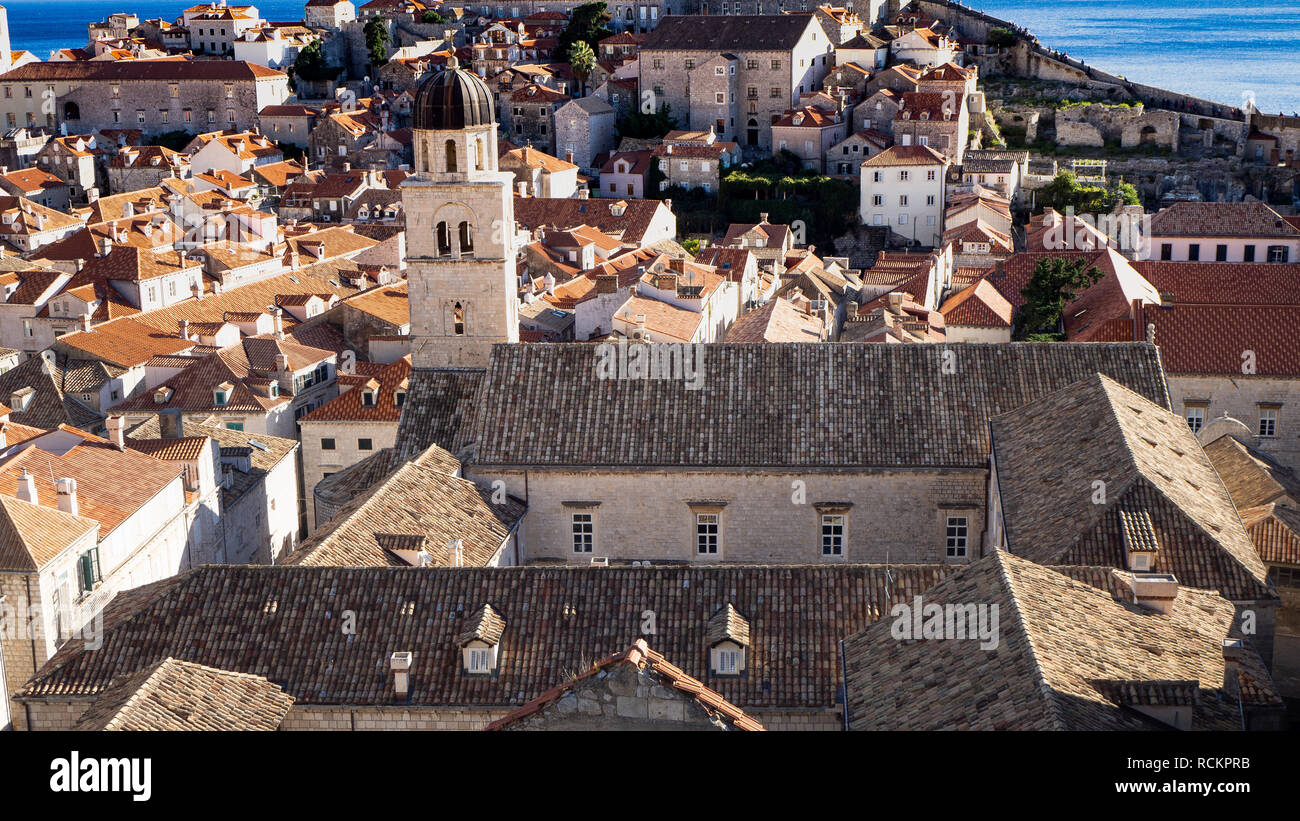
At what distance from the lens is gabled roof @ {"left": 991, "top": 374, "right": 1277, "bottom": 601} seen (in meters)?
21.8

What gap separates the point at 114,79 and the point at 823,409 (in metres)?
111

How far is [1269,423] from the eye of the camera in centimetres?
3884

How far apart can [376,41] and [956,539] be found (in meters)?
116

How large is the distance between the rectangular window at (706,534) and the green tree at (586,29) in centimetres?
10070

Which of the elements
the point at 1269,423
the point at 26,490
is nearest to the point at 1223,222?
the point at 1269,423

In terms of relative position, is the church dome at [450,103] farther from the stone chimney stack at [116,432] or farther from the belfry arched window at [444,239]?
the stone chimney stack at [116,432]

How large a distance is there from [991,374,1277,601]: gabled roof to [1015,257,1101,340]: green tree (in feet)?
66.8

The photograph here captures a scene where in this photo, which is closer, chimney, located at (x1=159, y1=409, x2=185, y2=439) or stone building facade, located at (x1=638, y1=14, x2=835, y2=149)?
chimney, located at (x1=159, y1=409, x2=185, y2=439)

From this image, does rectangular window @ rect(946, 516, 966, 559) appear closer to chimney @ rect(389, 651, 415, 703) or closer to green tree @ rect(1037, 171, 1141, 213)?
chimney @ rect(389, 651, 415, 703)

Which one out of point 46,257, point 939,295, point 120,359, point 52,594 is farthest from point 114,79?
point 52,594

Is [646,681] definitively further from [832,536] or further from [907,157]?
[907,157]

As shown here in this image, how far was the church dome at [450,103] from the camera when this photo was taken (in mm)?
33750

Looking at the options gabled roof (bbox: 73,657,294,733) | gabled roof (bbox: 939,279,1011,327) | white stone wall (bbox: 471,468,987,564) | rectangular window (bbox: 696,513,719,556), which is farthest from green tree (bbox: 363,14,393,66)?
gabled roof (bbox: 73,657,294,733)
